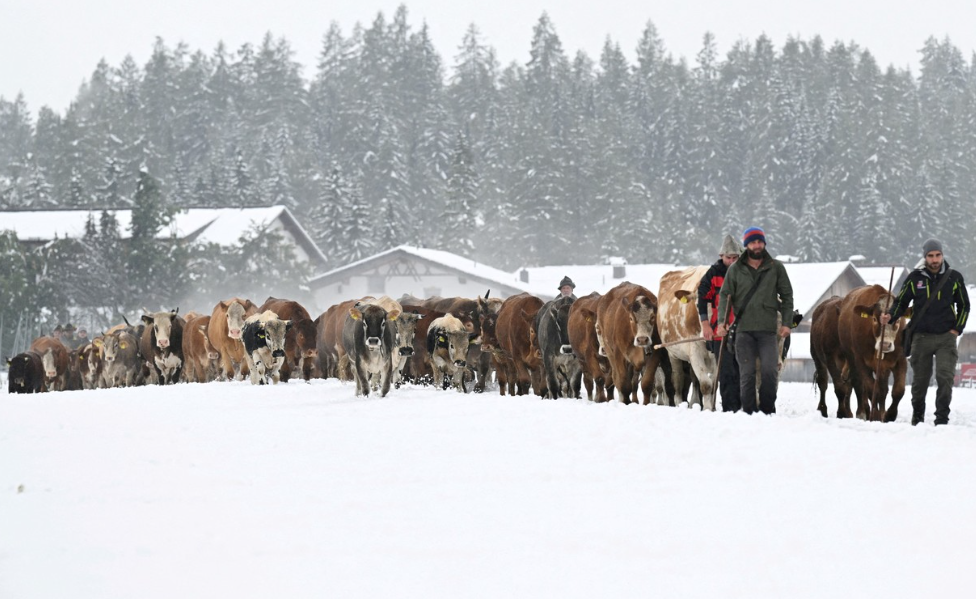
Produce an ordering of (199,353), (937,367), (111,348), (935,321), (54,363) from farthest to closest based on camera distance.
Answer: (54,363) < (111,348) < (199,353) < (937,367) < (935,321)

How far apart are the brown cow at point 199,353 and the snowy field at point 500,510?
15.3 m

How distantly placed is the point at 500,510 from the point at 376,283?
6648 centimetres

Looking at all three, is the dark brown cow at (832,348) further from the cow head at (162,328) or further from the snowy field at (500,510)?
the cow head at (162,328)

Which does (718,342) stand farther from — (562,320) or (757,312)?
(562,320)

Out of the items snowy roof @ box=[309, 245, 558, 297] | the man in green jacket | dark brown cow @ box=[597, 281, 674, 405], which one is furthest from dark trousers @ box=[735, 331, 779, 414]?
snowy roof @ box=[309, 245, 558, 297]

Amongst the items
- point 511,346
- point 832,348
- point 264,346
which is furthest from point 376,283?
point 832,348

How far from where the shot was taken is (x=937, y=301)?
13.4 meters

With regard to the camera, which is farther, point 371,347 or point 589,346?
point 371,347

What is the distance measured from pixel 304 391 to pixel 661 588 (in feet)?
49.0

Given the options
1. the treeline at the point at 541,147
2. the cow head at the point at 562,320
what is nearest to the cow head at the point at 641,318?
the cow head at the point at 562,320

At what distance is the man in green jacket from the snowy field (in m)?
0.84

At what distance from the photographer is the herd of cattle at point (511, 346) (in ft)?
49.6

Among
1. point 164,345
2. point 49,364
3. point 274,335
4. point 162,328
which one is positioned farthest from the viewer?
point 49,364

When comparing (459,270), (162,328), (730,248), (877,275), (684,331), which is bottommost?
(684,331)
